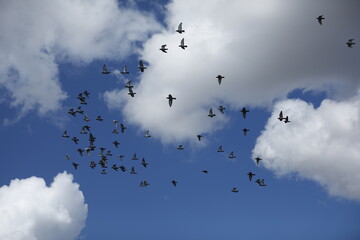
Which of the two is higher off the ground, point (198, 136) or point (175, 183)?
point (198, 136)

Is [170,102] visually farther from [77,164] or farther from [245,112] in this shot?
[77,164]

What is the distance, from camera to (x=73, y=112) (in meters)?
108

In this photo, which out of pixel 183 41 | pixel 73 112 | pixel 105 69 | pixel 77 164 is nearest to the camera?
pixel 183 41

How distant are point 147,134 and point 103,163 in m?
12.2

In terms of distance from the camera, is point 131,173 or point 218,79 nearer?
point 218,79

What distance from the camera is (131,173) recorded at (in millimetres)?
113062

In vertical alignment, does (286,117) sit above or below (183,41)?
below

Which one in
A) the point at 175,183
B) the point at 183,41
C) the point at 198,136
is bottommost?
the point at 175,183

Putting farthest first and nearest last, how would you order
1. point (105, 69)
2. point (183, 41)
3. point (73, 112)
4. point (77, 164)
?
point (77, 164) → point (73, 112) → point (105, 69) → point (183, 41)

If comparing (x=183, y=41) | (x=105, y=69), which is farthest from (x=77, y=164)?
(x=183, y=41)

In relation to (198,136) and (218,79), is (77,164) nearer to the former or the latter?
(198,136)

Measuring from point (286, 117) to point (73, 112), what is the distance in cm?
4663

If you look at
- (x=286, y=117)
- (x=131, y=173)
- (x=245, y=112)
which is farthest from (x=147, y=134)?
(x=286, y=117)

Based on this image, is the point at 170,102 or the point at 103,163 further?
the point at 103,163
